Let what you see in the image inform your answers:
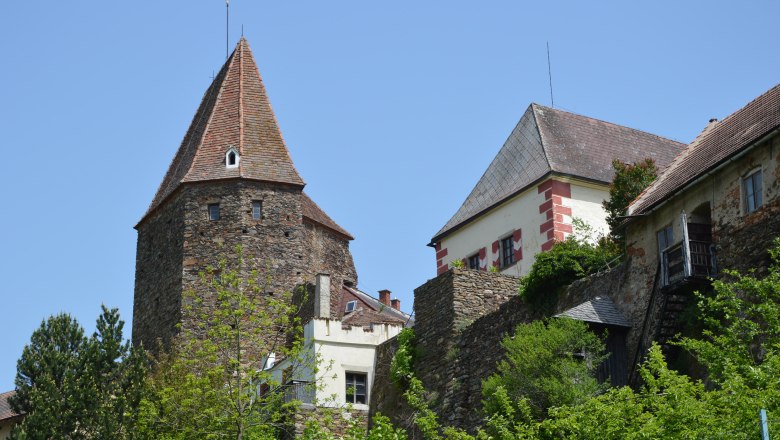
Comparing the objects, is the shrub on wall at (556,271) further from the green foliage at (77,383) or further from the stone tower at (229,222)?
the stone tower at (229,222)

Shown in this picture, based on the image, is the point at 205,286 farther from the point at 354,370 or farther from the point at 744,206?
the point at 744,206

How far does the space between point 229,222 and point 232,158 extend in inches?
111

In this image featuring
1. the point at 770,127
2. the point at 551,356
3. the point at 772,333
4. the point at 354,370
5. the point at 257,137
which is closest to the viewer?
the point at 772,333

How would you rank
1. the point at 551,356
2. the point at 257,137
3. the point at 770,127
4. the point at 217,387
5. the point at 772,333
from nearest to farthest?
the point at 772,333 → the point at 770,127 → the point at 551,356 → the point at 217,387 → the point at 257,137

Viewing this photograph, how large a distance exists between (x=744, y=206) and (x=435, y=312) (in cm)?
985

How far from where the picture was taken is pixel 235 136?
47.9m

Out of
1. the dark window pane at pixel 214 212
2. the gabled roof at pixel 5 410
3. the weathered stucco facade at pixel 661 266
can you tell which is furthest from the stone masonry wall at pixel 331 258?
the weathered stucco facade at pixel 661 266

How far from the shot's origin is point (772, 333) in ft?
66.8

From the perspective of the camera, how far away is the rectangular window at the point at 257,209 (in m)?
45.3

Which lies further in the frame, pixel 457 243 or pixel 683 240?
pixel 457 243

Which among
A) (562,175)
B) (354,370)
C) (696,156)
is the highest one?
(562,175)

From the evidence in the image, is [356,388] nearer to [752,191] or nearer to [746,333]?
[752,191]

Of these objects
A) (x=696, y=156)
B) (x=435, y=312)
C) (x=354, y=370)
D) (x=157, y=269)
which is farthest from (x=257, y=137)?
(x=696, y=156)

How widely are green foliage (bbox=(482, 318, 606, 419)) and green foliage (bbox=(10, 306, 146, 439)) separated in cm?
1115
